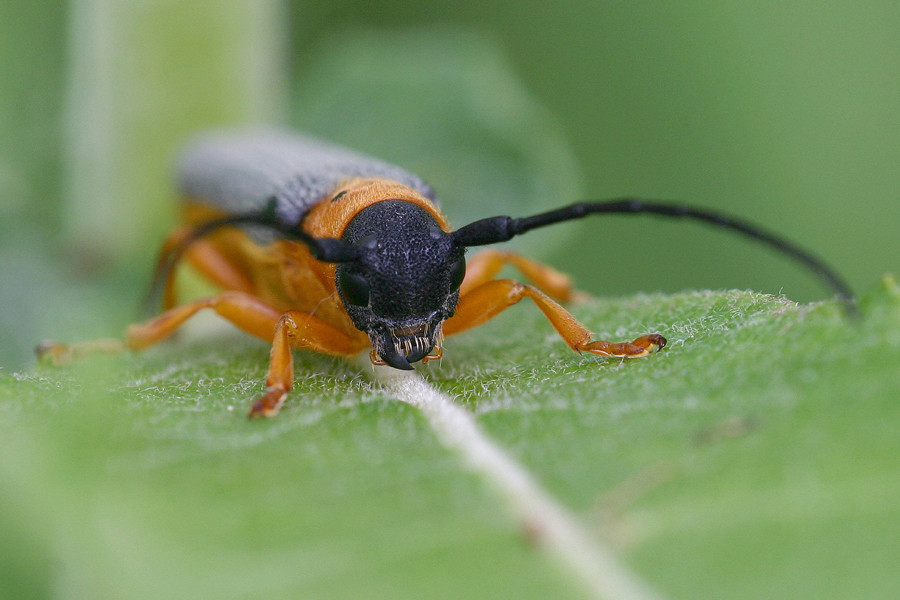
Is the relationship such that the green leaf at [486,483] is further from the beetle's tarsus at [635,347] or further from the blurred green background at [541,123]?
the blurred green background at [541,123]

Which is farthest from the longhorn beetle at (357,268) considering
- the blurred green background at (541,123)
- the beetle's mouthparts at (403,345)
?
the blurred green background at (541,123)

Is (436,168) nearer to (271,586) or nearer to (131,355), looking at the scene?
(131,355)

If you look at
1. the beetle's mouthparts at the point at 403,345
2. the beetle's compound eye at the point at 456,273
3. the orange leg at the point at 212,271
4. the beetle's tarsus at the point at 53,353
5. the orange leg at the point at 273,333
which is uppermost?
the beetle's compound eye at the point at 456,273

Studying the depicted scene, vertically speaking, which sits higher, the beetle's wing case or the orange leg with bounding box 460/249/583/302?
the beetle's wing case

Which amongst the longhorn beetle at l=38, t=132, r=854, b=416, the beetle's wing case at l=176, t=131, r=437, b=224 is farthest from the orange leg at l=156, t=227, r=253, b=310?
the beetle's wing case at l=176, t=131, r=437, b=224

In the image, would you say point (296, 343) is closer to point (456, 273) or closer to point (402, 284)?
point (402, 284)

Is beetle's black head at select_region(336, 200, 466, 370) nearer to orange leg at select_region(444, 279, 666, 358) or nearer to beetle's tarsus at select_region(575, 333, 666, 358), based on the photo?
orange leg at select_region(444, 279, 666, 358)
